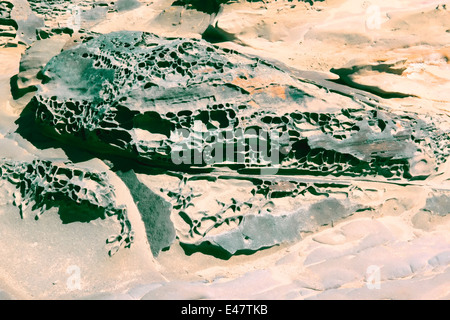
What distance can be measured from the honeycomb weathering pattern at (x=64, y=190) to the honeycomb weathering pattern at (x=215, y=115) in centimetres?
33

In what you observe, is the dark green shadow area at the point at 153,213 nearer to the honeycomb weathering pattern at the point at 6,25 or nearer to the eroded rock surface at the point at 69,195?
the eroded rock surface at the point at 69,195

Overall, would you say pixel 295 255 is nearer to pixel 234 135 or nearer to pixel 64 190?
pixel 234 135

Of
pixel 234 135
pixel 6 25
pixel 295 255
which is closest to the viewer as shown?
pixel 295 255

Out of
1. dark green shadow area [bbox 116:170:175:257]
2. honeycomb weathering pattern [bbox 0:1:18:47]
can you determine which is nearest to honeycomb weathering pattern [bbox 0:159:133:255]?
dark green shadow area [bbox 116:170:175:257]

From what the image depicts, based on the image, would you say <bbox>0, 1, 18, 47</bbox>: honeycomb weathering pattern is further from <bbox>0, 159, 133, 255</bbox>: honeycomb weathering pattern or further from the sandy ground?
<bbox>0, 159, 133, 255</bbox>: honeycomb weathering pattern

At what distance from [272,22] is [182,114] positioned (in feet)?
7.12

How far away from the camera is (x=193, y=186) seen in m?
3.22

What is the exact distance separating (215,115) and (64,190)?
4.46ft

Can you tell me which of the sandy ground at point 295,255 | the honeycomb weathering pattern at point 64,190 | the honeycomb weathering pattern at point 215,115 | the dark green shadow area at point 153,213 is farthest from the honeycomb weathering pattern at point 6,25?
the dark green shadow area at point 153,213

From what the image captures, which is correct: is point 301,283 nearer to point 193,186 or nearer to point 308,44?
point 193,186

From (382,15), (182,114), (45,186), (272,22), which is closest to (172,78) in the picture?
(182,114)

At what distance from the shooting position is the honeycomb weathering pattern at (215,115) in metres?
3.21

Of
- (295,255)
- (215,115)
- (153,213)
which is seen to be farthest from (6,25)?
(295,255)

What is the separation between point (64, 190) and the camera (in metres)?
3.04
